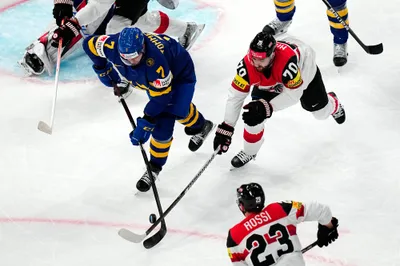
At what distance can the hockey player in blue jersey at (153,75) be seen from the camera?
11.3 ft

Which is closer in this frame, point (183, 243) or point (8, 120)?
point (183, 243)

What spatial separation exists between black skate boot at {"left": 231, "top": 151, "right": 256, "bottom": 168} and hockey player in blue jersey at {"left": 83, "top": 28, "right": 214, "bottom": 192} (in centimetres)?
35

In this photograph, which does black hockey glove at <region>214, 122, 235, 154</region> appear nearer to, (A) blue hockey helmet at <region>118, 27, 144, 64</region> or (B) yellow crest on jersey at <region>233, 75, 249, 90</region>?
(B) yellow crest on jersey at <region>233, 75, 249, 90</region>

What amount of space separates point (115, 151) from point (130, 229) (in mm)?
755

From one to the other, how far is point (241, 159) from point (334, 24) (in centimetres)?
137

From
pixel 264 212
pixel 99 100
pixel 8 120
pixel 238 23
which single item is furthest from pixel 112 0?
pixel 264 212

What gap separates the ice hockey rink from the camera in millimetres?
3406

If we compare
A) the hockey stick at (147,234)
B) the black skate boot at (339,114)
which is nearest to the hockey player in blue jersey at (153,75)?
the hockey stick at (147,234)

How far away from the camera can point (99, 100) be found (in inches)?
185

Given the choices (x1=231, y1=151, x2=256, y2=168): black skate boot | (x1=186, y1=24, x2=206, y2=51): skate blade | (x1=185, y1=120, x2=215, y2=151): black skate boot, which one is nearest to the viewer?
(x1=231, y1=151, x2=256, y2=168): black skate boot

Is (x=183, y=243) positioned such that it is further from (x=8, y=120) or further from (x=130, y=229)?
(x=8, y=120)

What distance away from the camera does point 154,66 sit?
345cm

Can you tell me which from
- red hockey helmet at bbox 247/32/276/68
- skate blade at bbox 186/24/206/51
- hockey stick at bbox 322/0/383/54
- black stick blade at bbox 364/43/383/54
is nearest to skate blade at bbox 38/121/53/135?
red hockey helmet at bbox 247/32/276/68

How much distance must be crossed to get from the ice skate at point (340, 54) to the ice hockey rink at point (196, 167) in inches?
3.5
